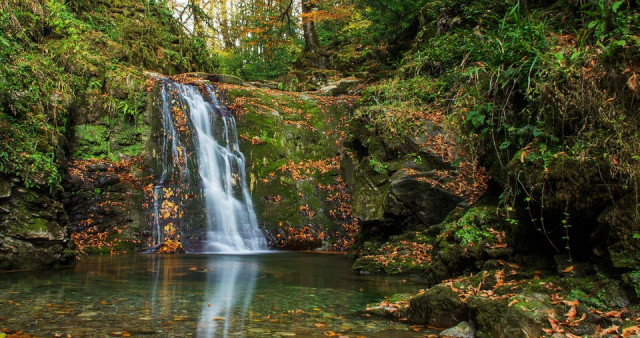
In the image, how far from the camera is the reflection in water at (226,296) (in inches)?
147

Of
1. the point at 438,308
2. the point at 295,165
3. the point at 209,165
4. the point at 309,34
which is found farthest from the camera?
the point at 309,34

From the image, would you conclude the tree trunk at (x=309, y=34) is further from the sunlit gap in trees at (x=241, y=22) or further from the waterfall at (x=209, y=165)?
the waterfall at (x=209, y=165)

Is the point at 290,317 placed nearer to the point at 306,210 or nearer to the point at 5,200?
the point at 5,200

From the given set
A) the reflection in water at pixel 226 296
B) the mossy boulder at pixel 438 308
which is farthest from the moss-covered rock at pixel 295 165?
the mossy boulder at pixel 438 308

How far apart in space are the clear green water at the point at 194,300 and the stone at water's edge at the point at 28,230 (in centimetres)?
47

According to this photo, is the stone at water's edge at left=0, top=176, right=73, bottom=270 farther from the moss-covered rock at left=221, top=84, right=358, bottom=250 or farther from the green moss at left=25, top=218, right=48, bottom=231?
the moss-covered rock at left=221, top=84, right=358, bottom=250

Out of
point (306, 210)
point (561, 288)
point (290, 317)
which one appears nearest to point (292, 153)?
point (306, 210)

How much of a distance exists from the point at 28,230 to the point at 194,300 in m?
4.41

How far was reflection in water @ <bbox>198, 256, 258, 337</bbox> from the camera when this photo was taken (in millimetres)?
3727

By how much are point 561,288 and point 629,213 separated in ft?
2.62

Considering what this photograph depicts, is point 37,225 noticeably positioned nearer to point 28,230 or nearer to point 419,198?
point 28,230

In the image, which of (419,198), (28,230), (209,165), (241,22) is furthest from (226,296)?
(241,22)

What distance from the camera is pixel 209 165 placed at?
41.4ft

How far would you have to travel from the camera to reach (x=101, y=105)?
39.8ft
